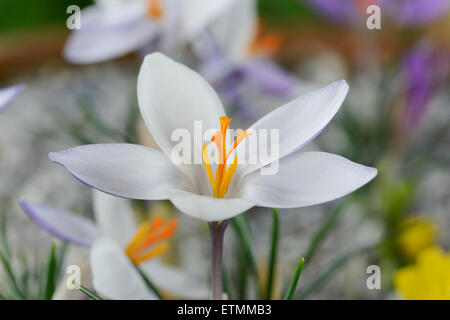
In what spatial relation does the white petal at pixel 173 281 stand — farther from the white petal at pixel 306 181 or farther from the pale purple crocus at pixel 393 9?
the pale purple crocus at pixel 393 9

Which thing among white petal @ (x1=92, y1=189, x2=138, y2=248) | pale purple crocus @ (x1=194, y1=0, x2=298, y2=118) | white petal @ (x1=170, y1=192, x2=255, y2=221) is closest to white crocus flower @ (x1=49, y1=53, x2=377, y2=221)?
white petal @ (x1=170, y1=192, x2=255, y2=221)

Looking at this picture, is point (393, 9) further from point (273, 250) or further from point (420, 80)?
point (273, 250)

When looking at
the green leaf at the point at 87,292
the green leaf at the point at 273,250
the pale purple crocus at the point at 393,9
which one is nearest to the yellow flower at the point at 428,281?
the green leaf at the point at 273,250

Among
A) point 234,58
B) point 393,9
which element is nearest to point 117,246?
point 234,58

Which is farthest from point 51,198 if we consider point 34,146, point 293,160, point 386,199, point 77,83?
point 293,160

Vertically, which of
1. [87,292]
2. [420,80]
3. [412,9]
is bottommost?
[87,292]

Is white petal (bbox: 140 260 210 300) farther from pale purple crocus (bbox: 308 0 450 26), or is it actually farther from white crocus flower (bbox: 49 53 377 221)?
pale purple crocus (bbox: 308 0 450 26)
